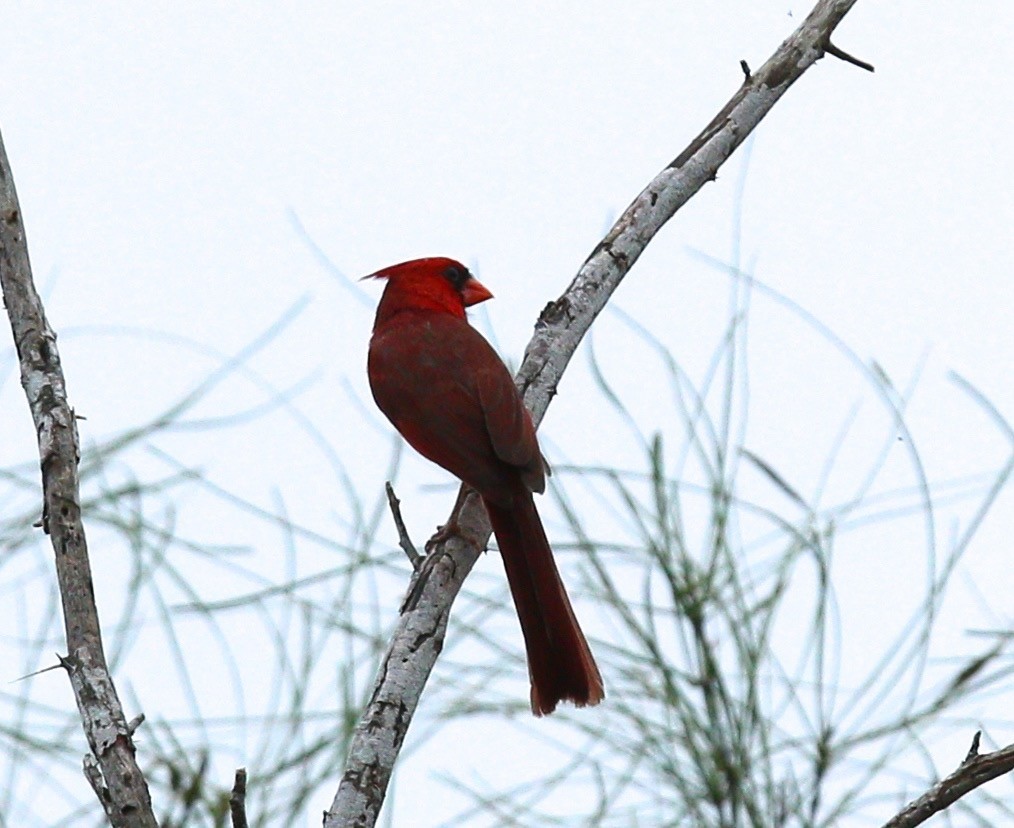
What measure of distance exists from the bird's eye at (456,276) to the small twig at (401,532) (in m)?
1.51

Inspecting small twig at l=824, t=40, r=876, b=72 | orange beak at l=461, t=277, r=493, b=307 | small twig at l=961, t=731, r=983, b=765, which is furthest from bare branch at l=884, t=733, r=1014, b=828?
orange beak at l=461, t=277, r=493, b=307

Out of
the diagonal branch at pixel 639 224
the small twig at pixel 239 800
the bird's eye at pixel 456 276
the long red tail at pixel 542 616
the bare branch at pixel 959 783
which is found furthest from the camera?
the bird's eye at pixel 456 276

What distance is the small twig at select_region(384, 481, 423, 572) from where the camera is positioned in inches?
114

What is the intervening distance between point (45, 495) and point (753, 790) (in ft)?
4.25

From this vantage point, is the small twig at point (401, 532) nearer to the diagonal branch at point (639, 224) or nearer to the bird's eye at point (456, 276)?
the diagonal branch at point (639, 224)

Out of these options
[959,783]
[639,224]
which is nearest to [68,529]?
[959,783]

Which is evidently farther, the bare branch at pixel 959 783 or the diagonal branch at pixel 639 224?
the diagonal branch at pixel 639 224

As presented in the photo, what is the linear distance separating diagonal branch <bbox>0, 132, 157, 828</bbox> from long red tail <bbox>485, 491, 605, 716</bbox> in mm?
1111

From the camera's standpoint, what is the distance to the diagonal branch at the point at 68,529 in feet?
7.38

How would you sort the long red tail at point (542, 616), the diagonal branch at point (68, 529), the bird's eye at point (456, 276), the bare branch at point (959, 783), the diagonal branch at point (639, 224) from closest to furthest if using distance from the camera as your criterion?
the bare branch at point (959, 783) → the diagonal branch at point (68, 529) → the long red tail at point (542, 616) → the diagonal branch at point (639, 224) → the bird's eye at point (456, 276)

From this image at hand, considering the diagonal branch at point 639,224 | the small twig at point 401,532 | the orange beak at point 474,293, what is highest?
the orange beak at point 474,293

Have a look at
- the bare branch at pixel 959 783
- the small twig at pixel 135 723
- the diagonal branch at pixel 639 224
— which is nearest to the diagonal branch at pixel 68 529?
the small twig at pixel 135 723

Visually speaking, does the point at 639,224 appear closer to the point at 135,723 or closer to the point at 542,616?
the point at 542,616

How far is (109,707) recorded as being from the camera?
231 centimetres
